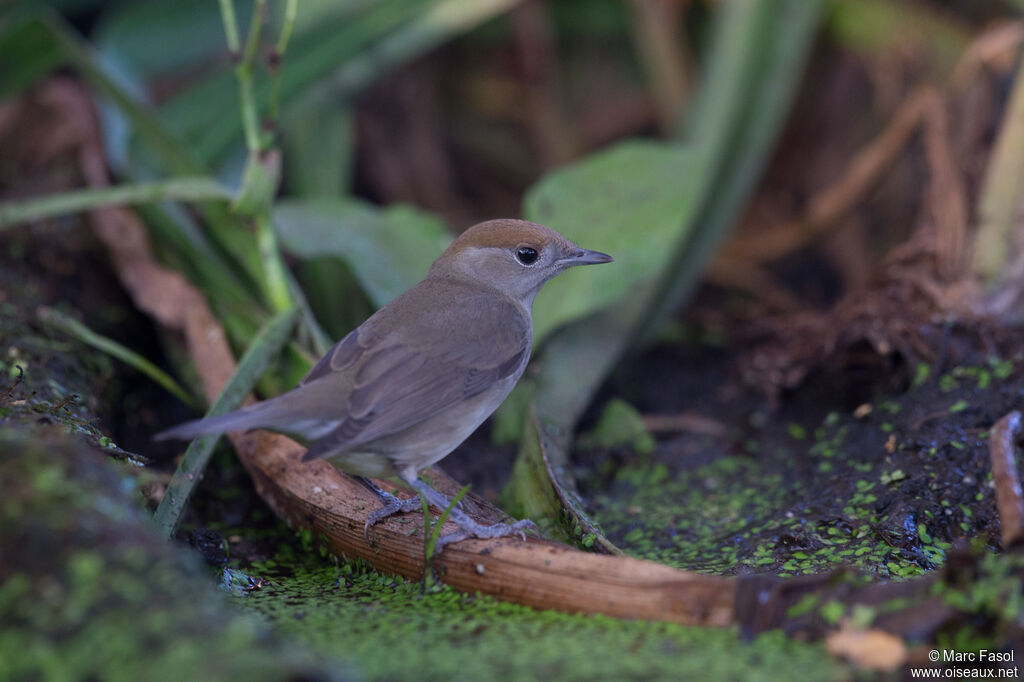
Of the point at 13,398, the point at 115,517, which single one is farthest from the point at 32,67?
the point at 115,517

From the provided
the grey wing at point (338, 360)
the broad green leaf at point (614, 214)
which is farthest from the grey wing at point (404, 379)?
the broad green leaf at point (614, 214)

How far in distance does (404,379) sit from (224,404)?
0.71 metres

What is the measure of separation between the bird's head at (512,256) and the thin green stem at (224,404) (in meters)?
0.65

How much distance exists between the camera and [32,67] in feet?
15.4

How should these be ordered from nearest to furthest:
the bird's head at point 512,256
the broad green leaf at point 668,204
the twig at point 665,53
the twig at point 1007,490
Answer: the twig at point 1007,490 < the bird's head at point 512,256 < the broad green leaf at point 668,204 < the twig at point 665,53

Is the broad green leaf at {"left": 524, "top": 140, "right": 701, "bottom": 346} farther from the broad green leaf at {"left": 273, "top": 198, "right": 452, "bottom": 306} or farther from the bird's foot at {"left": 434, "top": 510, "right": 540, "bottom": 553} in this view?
the bird's foot at {"left": 434, "top": 510, "right": 540, "bottom": 553}

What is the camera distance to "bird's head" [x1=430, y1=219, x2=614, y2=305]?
364cm

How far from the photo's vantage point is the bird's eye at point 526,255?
366cm

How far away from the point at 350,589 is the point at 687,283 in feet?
8.76

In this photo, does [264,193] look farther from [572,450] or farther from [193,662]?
[193,662]

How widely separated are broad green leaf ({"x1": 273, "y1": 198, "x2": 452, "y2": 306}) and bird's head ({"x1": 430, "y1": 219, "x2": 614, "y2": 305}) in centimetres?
68

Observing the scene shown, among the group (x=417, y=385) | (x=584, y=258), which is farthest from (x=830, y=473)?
(x=417, y=385)

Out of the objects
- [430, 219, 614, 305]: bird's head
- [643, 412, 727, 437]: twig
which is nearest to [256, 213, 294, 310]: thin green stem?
[430, 219, 614, 305]: bird's head

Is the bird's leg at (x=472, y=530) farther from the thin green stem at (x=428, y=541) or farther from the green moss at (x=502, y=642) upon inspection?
the green moss at (x=502, y=642)
